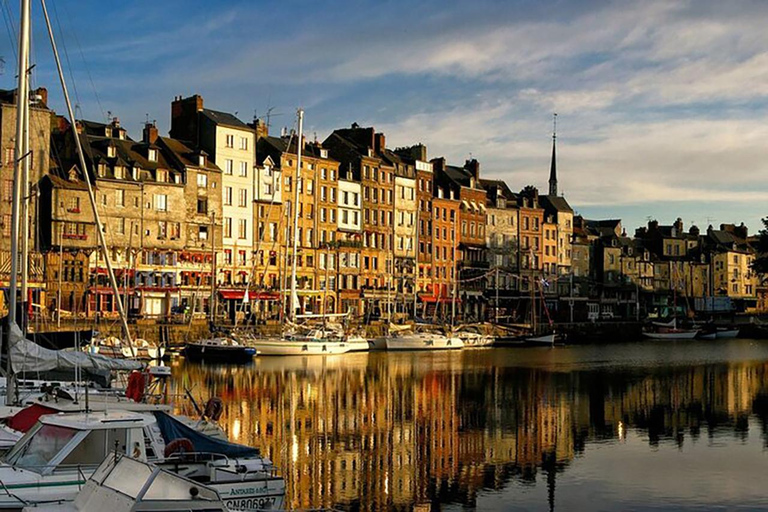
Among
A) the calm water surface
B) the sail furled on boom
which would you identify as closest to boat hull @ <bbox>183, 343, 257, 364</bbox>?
the calm water surface

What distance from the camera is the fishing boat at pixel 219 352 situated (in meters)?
63.9

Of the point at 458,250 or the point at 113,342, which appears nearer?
the point at 113,342

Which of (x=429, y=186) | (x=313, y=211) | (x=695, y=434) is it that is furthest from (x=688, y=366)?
(x=429, y=186)

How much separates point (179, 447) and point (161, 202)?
206 ft

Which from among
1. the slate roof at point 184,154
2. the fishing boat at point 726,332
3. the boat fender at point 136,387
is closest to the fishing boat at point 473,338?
the slate roof at point 184,154

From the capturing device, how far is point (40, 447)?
1777cm

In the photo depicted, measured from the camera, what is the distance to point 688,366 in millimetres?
67938

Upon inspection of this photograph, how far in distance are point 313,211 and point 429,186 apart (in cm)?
1925

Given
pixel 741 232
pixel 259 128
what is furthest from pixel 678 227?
pixel 259 128

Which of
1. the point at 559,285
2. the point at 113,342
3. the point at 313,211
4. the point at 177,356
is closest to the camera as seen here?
the point at 113,342

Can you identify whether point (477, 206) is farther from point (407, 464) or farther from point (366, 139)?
point (407, 464)

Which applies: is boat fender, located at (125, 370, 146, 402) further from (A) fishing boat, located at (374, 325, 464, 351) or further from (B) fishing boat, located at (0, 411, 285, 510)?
(A) fishing boat, located at (374, 325, 464, 351)

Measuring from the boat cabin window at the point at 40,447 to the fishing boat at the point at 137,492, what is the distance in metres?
2.79

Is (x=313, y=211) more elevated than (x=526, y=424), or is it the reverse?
(x=313, y=211)
